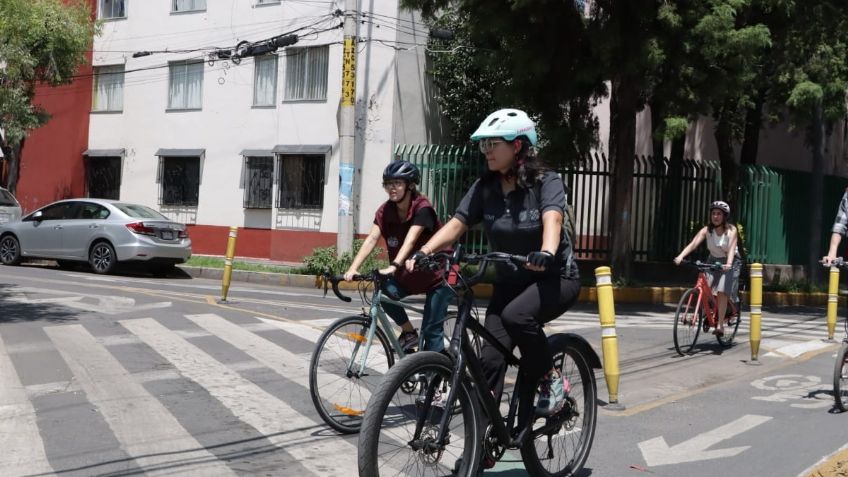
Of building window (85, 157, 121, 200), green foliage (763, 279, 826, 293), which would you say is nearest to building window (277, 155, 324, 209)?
building window (85, 157, 121, 200)

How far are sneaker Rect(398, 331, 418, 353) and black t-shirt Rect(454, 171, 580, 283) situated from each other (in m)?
1.64

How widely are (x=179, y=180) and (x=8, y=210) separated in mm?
5757

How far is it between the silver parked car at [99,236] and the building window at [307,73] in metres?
6.10

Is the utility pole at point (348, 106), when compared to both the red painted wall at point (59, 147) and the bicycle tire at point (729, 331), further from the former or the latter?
the red painted wall at point (59, 147)

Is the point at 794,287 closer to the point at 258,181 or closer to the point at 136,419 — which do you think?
the point at 258,181

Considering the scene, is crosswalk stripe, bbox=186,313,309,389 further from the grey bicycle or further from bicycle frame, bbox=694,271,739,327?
bicycle frame, bbox=694,271,739,327

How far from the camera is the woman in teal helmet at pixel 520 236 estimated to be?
4.72 m

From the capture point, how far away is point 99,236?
17797mm

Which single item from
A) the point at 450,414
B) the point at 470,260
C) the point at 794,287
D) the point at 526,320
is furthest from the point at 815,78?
the point at 450,414

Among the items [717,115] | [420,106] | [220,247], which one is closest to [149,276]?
[220,247]

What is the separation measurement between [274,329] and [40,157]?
812 inches

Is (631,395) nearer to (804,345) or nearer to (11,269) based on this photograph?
(804,345)

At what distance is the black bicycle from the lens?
4.10 m

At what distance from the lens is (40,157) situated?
92.3 feet
